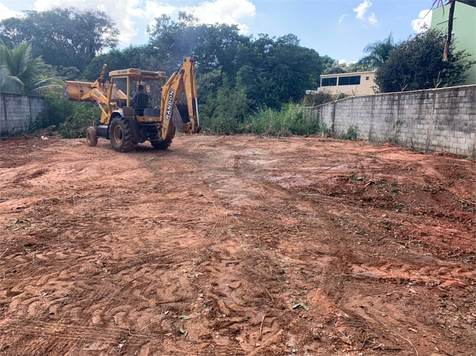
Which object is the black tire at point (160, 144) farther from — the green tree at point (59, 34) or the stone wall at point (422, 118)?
the green tree at point (59, 34)

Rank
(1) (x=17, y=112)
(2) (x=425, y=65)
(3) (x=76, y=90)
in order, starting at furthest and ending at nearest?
(2) (x=425, y=65) → (1) (x=17, y=112) → (3) (x=76, y=90)

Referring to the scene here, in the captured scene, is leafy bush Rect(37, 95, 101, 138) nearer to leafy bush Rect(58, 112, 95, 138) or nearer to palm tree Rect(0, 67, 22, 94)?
leafy bush Rect(58, 112, 95, 138)

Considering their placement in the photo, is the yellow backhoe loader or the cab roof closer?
the yellow backhoe loader

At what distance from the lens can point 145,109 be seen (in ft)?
37.1

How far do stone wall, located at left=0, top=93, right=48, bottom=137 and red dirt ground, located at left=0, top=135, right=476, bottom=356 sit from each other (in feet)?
31.3

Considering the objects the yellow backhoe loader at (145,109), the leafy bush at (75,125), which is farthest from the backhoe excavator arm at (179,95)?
the leafy bush at (75,125)

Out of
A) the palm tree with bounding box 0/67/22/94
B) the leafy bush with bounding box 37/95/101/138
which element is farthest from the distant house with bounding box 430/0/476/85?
the palm tree with bounding box 0/67/22/94

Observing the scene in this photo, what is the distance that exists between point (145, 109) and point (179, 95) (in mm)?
1466

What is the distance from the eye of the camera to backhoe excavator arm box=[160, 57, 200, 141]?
10.2m

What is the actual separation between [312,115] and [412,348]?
766 inches

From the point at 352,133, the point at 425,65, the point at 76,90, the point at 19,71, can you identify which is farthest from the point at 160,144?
the point at 425,65

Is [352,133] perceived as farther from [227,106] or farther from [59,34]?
[59,34]

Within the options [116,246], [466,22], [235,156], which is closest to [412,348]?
[116,246]

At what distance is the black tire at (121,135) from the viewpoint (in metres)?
11.0
